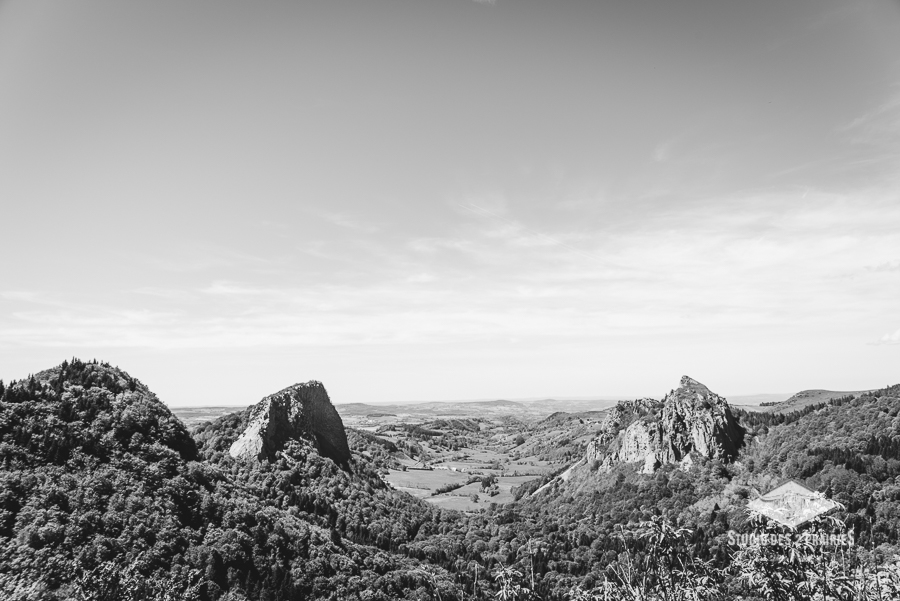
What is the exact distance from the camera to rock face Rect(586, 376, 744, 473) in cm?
14212

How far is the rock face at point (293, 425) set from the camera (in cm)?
11212

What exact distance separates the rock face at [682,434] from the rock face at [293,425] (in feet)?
305

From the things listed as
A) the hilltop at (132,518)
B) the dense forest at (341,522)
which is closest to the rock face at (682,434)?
the dense forest at (341,522)

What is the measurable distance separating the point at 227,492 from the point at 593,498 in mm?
109282

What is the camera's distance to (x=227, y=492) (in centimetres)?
7750

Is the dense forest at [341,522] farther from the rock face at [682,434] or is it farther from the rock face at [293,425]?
the rock face at [682,434]

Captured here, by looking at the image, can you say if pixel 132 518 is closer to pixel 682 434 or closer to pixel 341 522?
pixel 341 522

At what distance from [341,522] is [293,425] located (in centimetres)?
3365

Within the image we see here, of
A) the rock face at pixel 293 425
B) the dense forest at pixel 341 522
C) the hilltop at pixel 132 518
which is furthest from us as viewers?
the rock face at pixel 293 425

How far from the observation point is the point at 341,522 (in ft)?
333

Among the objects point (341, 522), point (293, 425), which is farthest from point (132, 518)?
point (293, 425)

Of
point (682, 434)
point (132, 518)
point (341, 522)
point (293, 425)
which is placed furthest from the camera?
point (682, 434)

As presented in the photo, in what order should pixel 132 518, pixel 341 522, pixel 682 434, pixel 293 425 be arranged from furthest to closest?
pixel 682 434
pixel 293 425
pixel 341 522
pixel 132 518

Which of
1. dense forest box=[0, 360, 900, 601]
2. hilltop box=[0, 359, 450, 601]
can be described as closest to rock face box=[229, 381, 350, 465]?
dense forest box=[0, 360, 900, 601]
